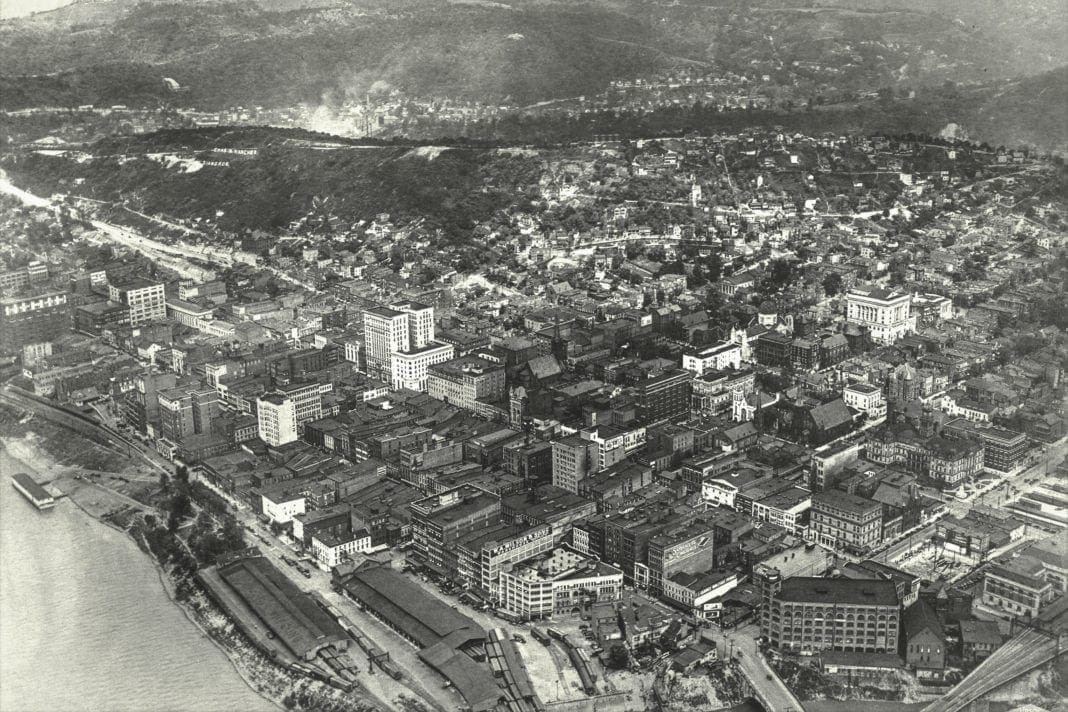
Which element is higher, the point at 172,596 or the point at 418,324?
the point at 418,324

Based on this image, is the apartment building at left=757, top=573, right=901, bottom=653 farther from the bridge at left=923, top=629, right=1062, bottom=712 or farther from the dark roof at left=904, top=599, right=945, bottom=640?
the bridge at left=923, top=629, right=1062, bottom=712

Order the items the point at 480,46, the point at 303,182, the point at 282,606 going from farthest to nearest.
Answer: the point at 480,46 → the point at 303,182 → the point at 282,606

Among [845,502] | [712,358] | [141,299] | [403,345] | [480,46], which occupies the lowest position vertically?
[141,299]

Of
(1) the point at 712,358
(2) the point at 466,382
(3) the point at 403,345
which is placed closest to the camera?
(2) the point at 466,382


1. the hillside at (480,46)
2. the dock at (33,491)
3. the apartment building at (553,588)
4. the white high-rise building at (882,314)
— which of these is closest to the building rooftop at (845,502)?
the apartment building at (553,588)

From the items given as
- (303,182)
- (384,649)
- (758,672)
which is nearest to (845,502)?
(758,672)

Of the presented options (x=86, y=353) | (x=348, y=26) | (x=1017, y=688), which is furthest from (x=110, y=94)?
(x=1017, y=688)

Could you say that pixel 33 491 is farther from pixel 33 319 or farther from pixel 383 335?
pixel 33 319

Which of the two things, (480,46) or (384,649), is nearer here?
(384,649)

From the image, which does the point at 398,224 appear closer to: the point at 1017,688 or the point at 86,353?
the point at 86,353
